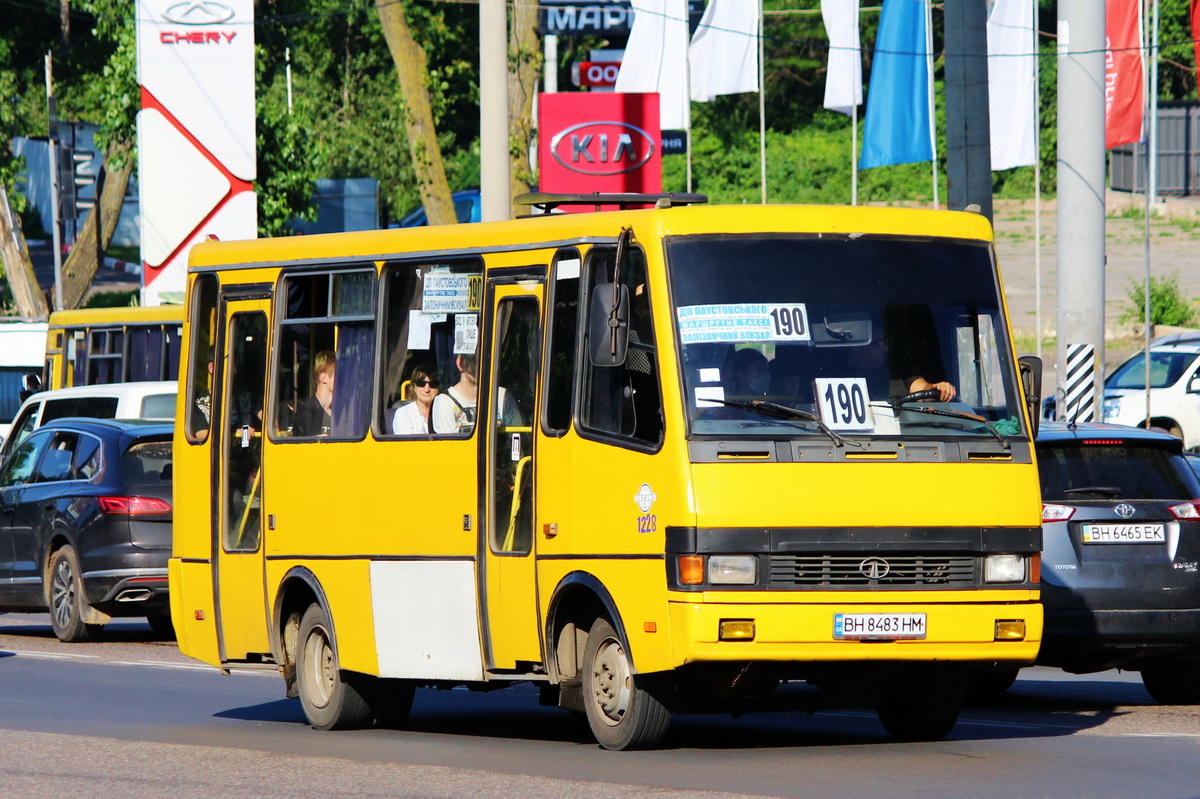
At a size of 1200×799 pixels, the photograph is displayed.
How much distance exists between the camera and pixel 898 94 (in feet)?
Answer: 112

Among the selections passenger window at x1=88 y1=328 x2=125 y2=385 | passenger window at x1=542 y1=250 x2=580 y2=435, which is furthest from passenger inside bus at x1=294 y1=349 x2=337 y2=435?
passenger window at x1=88 y1=328 x2=125 y2=385

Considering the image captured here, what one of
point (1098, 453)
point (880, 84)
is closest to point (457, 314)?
point (1098, 453)

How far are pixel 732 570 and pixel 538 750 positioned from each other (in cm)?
175

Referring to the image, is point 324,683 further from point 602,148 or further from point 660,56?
point 660,56

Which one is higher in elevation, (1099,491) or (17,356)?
(17,356)

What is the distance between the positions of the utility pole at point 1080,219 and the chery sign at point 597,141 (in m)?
5.28

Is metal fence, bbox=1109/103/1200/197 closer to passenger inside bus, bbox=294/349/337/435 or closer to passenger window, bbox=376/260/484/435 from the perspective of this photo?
passenger inside bus, bbox=294/349/337/435

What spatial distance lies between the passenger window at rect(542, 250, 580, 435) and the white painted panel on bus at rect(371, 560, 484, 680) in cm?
101

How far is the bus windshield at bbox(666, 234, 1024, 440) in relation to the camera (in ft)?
31.3

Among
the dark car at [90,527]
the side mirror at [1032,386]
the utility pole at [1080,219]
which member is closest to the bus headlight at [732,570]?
the side mirror at [1032,386]

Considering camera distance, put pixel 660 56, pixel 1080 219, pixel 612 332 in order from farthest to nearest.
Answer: pixel 660 56 → pixel 1080 219 → pixel 612 332

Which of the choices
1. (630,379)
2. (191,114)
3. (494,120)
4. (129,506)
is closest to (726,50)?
(191,114)

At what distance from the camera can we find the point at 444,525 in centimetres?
1082

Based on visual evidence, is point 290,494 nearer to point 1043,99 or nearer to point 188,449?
point 188,449
